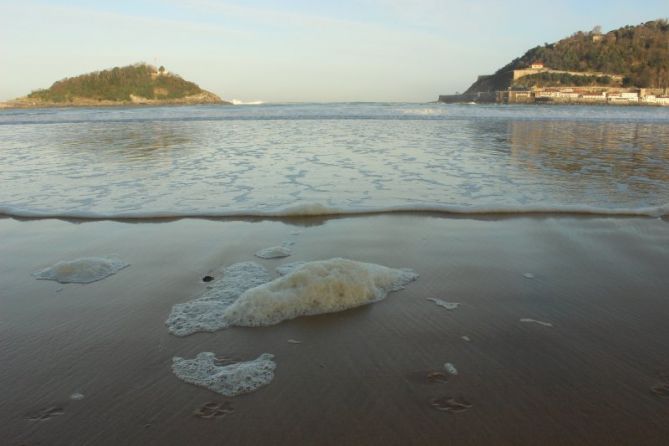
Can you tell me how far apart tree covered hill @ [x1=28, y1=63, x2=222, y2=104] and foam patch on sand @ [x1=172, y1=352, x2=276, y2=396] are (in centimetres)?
10442

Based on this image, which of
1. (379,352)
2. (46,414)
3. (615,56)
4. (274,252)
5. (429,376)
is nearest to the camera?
(46,414)

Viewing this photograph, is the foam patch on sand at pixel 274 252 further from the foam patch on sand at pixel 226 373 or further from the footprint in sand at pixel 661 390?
the footprint in sand at pixel 661 390

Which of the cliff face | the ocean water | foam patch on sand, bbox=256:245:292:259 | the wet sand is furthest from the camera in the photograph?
the cliff face

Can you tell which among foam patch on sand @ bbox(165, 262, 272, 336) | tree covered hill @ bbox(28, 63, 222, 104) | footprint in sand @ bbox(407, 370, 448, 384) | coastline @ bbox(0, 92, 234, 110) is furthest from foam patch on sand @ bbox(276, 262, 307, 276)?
tree covered hill @ bbox(28, 63, 222, 104)

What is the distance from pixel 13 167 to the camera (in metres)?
9.38

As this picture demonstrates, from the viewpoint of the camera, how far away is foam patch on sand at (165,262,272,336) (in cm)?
295

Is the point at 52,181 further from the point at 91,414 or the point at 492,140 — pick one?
the point at 492,140

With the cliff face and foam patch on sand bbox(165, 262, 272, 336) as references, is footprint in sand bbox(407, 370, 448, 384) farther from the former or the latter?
the cliff face

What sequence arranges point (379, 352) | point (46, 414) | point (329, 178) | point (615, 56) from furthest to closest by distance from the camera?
point (615, 56) → point (329, 178) → point (379, 352) → point (46, 414)

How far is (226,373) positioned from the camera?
95.2 inches

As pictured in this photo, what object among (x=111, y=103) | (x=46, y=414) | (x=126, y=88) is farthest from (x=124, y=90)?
(x=46, y=414)

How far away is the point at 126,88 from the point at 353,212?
369ft

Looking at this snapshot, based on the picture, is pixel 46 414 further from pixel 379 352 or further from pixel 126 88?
pixel 126 88

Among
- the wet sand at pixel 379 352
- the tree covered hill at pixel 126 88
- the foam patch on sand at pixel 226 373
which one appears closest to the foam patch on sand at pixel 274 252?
the wet sand at pixel 379 352
